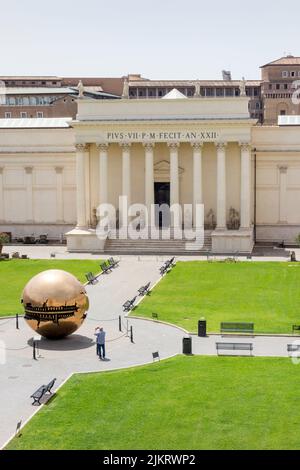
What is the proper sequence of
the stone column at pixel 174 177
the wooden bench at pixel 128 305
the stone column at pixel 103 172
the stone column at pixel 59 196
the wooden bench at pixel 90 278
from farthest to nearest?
the stone column at pixel 59 196, the stone column at pixel 103 172, the stone column at pixel 174 177, the wooden bench at pixel 90 278, the wooden bench at pixel 128 305

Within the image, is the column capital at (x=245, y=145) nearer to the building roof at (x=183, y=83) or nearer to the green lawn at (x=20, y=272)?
the green lawn at (x=20, y=272)

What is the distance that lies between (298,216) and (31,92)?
215ft

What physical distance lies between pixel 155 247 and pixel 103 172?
28.2 ft

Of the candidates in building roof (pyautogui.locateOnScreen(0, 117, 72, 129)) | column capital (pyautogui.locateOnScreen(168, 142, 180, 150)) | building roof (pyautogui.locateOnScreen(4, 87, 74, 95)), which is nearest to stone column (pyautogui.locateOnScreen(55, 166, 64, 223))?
building roof (pyautogui.locateOnScreen(0, 117, 72, 129))

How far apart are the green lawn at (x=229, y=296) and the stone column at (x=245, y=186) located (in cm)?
980

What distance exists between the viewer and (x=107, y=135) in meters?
65.1

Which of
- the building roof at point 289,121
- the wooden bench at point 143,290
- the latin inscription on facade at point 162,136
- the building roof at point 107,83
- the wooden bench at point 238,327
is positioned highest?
the building roof at point 107,83

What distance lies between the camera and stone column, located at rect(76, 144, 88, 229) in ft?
214

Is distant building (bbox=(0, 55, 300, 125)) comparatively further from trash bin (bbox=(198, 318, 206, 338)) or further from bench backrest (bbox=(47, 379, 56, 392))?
bench backrest (bbox=(47, 379, 56, 392))

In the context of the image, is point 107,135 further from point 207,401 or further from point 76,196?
point 207,401

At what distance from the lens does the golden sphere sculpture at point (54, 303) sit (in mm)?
29453

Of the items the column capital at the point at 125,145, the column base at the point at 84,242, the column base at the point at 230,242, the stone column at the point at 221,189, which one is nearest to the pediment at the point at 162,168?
the column capital at the point at 125,145

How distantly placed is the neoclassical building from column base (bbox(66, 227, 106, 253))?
0.09m
